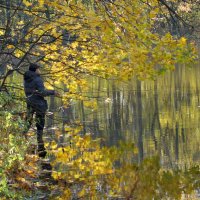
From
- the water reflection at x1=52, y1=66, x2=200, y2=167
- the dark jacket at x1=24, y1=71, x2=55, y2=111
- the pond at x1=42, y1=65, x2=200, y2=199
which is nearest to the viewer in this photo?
the dark jacket at x1=24, y1=71, x2=55, y2=111

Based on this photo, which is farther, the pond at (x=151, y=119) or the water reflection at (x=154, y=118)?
the water reflection at (x=154, y=118)

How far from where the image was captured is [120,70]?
42.4 ft

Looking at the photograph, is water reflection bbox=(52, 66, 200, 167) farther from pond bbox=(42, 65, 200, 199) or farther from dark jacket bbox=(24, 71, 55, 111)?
dark jacket bbox=(24, 71, 55, 111)

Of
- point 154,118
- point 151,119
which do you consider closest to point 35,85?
point 151,119

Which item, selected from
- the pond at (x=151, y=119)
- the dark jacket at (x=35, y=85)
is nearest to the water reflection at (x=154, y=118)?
the pond at (x=151, y=119)

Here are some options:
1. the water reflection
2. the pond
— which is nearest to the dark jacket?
the water reflection

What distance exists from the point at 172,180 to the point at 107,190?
1.46 meters

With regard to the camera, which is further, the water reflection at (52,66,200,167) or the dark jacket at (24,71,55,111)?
the water reflection at (52,66,200,167)

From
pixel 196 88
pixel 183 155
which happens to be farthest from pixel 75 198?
pixel 196 88

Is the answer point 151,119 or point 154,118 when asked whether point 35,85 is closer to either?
point 151,119

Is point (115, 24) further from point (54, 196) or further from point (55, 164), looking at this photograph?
point (55, 164)

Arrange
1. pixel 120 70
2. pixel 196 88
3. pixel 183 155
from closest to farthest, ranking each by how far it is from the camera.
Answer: pixel 120 70, pixel 183 155, pixel 196 88

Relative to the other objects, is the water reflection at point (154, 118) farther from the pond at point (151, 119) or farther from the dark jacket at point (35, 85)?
the dark jacket at point (35, 85)

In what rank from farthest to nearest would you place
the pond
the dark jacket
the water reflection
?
the water reflection < the pond < the dark jacket
